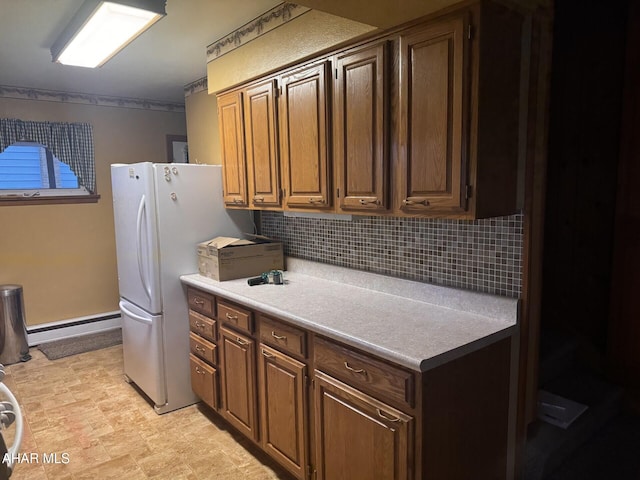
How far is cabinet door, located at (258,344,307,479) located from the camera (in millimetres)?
2055

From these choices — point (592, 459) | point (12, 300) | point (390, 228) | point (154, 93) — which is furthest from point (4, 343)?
point (592, 459)

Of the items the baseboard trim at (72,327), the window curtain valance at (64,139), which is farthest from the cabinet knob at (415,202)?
the baseboard trim at (72,327)

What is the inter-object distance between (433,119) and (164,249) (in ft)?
6.36

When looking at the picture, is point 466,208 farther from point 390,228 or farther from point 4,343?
point 4,343

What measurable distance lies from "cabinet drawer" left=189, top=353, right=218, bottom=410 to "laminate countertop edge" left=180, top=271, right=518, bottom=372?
528 mm

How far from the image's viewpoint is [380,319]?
194cm

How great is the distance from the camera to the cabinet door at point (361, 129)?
75.8 inches

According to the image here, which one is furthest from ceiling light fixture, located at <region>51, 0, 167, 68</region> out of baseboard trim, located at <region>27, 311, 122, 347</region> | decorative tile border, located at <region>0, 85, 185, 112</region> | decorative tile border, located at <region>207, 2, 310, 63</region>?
baseboard trim, located at <region>27, 311, 122, 347</region>

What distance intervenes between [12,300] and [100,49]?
250 cm

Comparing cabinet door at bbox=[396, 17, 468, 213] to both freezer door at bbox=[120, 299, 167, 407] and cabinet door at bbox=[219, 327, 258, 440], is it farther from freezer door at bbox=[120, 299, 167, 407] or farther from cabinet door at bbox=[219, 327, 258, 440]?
freezer door at bbox=[120, 299, 167, 407]

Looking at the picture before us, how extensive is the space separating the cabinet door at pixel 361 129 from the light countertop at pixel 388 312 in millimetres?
484

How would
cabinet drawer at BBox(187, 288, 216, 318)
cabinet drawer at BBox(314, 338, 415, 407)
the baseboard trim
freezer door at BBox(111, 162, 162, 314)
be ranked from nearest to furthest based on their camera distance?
cabinet drawer at BBox(314, 338, 415, 407) → cabinet drawer at BBox(187, 288, 216, 318) → freezer door at BBox(111, 162, 162, 314) → the baseboard trim

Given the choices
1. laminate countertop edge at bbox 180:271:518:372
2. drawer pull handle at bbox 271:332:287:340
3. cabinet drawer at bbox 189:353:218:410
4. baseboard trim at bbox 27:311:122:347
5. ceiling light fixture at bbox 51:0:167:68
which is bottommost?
baseboard trim at bbox 27:311:122:347

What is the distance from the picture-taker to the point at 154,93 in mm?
4484
